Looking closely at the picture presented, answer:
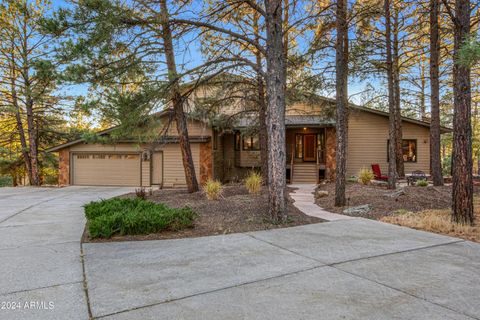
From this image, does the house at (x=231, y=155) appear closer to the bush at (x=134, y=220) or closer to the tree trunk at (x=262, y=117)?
the tree trunk at (x=262, y=117)

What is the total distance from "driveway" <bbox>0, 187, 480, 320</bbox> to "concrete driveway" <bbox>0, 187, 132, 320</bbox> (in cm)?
1

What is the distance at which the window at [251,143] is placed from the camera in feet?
61.3

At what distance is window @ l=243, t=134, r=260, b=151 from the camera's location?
18688 millimetres

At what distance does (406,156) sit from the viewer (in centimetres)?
1838

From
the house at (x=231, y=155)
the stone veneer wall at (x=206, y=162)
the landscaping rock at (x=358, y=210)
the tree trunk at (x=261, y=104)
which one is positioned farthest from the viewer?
the house at (x=231, y=155)

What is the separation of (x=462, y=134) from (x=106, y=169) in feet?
53.2

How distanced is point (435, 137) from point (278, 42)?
908 centimetres

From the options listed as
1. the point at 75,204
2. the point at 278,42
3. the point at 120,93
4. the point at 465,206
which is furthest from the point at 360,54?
the point at 75,204

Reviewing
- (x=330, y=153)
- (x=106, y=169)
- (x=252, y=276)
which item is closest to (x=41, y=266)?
(x=252, y=276)

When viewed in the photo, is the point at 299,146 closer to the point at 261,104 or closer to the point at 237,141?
the point at 237,141

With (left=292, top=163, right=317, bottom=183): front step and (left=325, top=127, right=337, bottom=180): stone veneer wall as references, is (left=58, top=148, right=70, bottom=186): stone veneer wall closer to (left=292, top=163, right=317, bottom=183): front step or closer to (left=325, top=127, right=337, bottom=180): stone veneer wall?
(left=292, top=163, right=317, bottom=183): front step

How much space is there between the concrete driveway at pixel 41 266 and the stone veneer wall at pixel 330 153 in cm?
1231

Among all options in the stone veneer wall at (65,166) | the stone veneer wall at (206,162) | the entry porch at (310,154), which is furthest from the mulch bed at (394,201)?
the stone veneer wall at (65,166)

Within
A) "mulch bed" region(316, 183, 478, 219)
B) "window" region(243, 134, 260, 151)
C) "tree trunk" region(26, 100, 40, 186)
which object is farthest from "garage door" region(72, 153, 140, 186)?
"mulch bed" region(316, 183, 478, 219)
